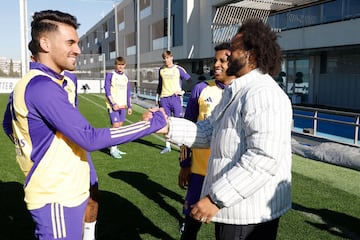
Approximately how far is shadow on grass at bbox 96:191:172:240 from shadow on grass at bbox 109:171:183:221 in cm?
39

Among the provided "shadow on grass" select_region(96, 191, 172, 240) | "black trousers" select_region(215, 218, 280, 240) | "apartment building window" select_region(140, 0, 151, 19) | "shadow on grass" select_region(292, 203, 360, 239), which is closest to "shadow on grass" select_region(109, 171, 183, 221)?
"shadow on grass" select_region(96, 191, 172, 240)

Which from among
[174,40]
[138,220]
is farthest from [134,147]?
[174,40]

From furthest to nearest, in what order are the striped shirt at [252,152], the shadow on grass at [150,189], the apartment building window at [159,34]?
the apartment building window at [159,34] → the shadow on grass at [150,189] → the striped shirt at [252,152]

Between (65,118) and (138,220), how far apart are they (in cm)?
288

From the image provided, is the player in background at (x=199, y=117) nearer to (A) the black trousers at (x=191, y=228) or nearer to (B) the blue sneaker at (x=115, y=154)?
(A) the black trousers at (x=191, y=228)

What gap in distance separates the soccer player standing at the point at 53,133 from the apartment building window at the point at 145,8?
40.1 m

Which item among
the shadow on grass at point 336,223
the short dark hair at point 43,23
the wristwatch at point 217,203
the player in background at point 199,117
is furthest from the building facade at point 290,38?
the wristwatch at point 217,203

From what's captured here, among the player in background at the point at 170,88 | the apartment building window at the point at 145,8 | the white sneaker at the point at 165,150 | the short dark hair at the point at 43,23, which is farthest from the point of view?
the apartment building window at the point at 145,8

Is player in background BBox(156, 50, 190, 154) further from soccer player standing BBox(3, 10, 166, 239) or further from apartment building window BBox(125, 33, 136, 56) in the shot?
apartment building window BBox(125, 33, 136, 56)

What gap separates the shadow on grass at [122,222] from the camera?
4.11m

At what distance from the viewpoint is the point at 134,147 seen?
930cm

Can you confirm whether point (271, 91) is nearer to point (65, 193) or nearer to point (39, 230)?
point (65, 193)

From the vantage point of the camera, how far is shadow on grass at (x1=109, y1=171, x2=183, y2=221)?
16.2 ft

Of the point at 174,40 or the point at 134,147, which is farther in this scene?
the point at 174,40
